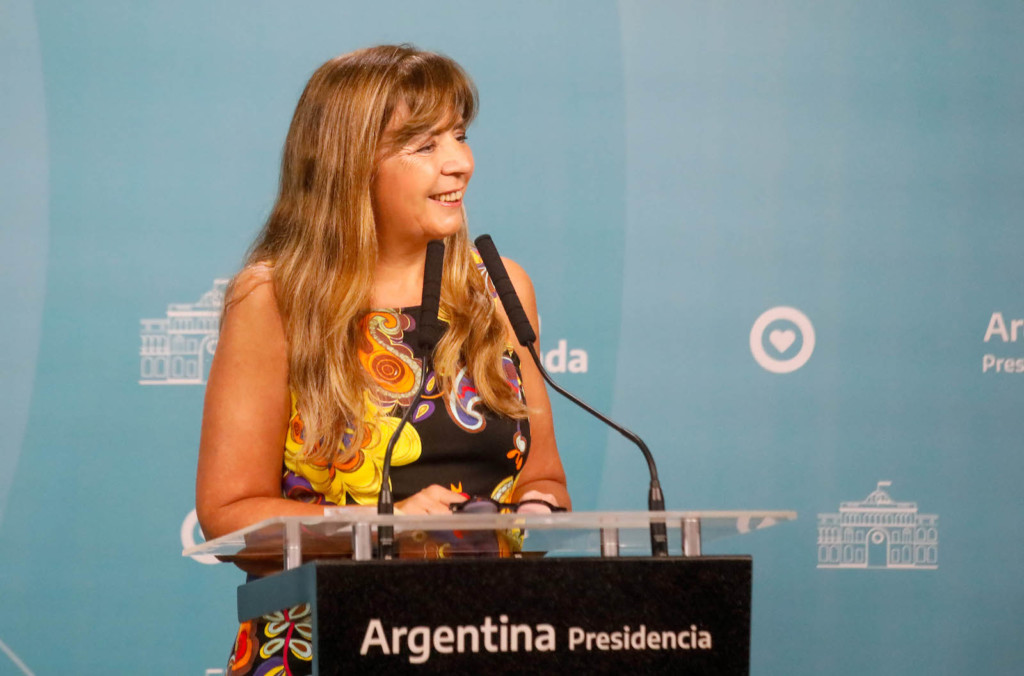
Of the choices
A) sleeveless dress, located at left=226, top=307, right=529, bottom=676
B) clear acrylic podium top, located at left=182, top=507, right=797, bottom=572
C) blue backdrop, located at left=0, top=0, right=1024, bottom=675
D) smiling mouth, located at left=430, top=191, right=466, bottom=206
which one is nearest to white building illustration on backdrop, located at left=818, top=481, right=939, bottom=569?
blue backdrop, located at left=0, top=0, right=1024, bottom=675

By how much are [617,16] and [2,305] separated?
184 cm

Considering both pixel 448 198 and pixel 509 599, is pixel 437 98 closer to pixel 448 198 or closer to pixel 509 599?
pixel 448 198

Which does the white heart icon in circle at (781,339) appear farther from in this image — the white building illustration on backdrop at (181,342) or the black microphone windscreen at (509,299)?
the black microphone windscreen at (509,299)

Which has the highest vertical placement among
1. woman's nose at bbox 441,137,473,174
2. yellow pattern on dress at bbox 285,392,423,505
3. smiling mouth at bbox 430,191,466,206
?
woman's nose at bbox 441,137,473,174

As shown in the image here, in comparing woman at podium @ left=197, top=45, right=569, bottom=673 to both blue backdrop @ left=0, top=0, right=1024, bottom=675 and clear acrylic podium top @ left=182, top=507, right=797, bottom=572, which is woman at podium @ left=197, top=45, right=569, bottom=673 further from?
blue backdrop @ left=0, top=0, right=1024, bottom=675

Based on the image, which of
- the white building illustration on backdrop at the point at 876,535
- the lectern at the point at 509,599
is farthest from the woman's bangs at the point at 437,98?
the white building illustration on backdrop at the point at 876,535

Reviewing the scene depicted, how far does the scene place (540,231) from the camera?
322 cm

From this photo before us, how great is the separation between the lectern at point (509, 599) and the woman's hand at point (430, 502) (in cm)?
16

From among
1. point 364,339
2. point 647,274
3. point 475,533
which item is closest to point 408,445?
point 364,339

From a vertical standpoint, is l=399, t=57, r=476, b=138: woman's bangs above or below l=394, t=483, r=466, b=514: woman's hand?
above

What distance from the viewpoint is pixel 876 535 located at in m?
3.30

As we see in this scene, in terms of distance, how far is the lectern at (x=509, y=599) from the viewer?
1.23 metres

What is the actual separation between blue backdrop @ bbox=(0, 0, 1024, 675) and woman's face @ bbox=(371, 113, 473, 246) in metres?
1.11

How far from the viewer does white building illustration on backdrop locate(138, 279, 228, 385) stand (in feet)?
9.87
